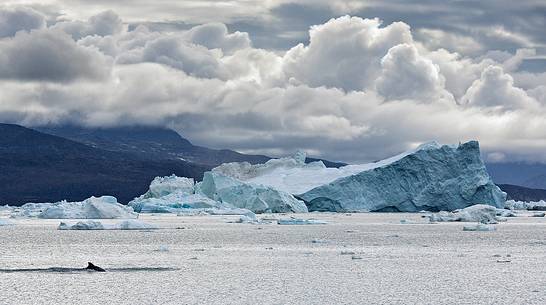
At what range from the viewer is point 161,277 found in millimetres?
26797

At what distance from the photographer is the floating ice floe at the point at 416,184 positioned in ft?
266

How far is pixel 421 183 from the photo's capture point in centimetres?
8256

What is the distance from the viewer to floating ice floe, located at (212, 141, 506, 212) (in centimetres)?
8112

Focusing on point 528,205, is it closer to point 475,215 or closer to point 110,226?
point 475,215

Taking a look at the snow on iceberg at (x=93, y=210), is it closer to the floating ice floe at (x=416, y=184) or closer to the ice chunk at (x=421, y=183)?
the floating ice floe at (x=416, y=184)

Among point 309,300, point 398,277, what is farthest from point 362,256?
point 309,300

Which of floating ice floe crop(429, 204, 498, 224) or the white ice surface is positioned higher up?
Result: the white ice surface

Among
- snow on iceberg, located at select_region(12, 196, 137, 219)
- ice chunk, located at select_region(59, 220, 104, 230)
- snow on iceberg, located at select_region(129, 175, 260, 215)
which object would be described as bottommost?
ice chunk, located at select_region(59, 220, 104, 230)

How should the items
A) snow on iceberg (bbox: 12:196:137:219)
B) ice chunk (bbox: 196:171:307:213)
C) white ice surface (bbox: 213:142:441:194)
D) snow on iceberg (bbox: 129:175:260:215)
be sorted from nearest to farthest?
1. snow on iceberg (bbox: 12:196:137:219)
2. ice chunk (bbox: 196:171:307:213)
3. snow on iceberg (bbox: 129:175:260:215)
4. white ice surface (bbox: 213:142:441:194)

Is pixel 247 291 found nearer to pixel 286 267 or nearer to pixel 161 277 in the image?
pixel 161 277

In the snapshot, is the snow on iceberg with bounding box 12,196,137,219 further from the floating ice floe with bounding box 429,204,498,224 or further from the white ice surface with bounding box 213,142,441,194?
the floating ice floe with bounding box 429,204,498,224

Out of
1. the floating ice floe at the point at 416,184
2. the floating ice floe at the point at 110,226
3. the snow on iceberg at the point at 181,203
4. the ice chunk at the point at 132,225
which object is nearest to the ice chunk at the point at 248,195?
the snow on iceberg at the point at 181,203

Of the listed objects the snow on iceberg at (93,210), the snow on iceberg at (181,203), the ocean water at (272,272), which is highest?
the snow on iceberg at (181,203)

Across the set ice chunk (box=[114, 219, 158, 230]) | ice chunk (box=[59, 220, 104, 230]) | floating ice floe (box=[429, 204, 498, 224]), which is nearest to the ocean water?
ice chunk (box=[59, 220, 104, 230])
